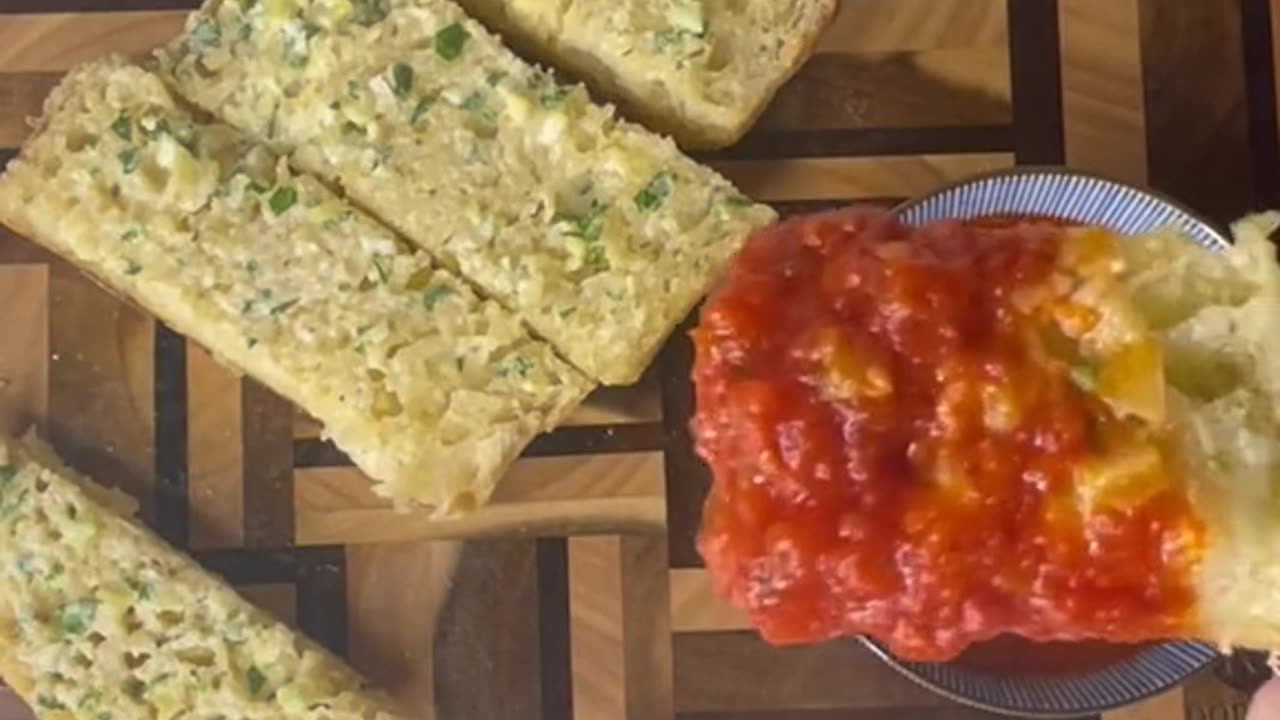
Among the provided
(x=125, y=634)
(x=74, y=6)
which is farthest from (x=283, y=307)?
(x=74, y=6)

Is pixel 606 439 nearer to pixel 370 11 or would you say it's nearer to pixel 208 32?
pixel 370 11

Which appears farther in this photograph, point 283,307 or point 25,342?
point 25,342

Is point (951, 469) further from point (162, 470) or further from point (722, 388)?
point (162, 470)

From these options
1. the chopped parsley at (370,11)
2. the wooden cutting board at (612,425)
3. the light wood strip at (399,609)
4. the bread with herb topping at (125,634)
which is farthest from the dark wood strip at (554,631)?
the chopped parsley at (370,11)

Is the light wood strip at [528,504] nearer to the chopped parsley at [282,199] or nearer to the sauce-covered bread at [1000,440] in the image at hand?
the chopped parsley at [282,199]

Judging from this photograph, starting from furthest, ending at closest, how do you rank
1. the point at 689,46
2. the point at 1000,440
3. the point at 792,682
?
the point at 792,682 < the point at 689,46 < the point at 1000,440

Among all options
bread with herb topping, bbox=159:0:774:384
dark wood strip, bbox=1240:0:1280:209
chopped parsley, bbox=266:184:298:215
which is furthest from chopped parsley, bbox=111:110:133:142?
dark wood strip, bbox=1240:0:1280:209
